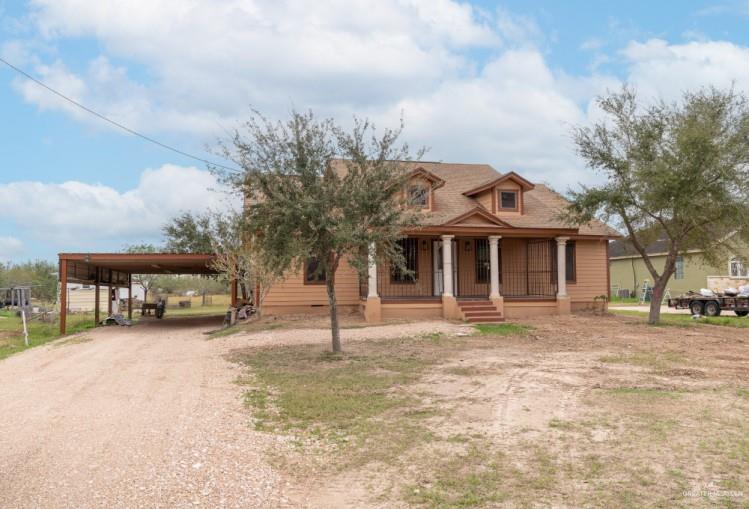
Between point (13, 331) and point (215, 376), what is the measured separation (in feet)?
54.3

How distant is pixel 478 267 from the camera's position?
2300 cm

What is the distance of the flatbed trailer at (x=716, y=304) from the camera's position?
23.7 metres

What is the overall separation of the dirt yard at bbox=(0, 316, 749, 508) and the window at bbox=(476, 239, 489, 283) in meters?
9.64

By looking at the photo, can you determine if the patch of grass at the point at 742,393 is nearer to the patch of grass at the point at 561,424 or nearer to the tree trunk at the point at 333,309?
the patch of grass at the point at 561,424

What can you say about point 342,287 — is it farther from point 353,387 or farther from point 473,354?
point 353,387

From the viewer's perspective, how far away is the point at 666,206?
18062 millimetres

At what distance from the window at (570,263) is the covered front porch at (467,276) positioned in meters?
0.88

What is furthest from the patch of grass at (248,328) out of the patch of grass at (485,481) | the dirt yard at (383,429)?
the patch of grass at (485,481)

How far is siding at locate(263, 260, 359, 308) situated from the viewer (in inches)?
843

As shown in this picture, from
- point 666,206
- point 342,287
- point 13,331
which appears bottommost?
point 13,331

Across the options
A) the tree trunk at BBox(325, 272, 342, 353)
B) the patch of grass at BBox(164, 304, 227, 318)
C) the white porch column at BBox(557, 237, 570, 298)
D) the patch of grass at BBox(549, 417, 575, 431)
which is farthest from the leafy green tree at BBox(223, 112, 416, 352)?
the patch of grass at BBox(164, 304, 227, 318)

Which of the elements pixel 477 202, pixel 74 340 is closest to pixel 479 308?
pixel 477 202

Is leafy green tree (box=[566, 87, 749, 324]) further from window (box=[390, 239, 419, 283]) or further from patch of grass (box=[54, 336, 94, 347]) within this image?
patch of grass (box=[54, 336, 94, 347])

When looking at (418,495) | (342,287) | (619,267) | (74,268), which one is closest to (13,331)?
(74,268)
